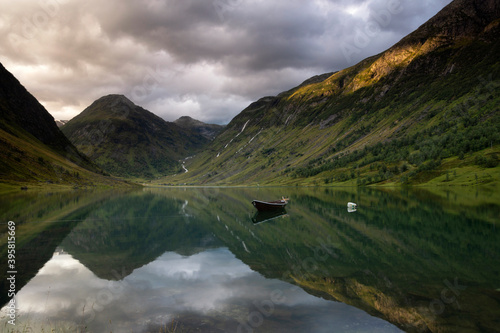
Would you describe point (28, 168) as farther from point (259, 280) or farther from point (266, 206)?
point (259, 280)

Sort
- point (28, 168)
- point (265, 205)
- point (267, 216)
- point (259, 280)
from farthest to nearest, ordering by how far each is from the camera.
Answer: point (28, 168)
point (265, 205)
point (267, 216)
point (259, 280)

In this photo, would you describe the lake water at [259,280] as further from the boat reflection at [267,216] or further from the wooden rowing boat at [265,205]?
the wooden rowing boat at [265,205]

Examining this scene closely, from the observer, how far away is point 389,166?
198125 mm

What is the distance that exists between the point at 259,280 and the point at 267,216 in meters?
44.1

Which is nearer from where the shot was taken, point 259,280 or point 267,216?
point 259,280

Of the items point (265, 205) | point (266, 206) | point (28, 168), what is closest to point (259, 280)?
point (265, 205)

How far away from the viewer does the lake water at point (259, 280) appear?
15.8 m

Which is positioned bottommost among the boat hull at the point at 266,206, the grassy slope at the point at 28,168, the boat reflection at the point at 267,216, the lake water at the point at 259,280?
the boat reflection at the point at 267,216

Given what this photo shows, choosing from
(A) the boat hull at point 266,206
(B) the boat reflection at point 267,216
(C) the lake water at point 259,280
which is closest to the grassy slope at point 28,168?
(A) the boat hull at point 266,206

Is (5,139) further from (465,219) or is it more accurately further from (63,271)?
(465,219)

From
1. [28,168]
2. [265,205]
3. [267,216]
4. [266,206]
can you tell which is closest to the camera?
[267,216]

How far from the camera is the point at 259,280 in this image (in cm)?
2305

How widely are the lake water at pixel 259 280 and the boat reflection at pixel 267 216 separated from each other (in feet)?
52.1

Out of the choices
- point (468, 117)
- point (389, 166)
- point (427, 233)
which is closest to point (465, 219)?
point (427, 233)
